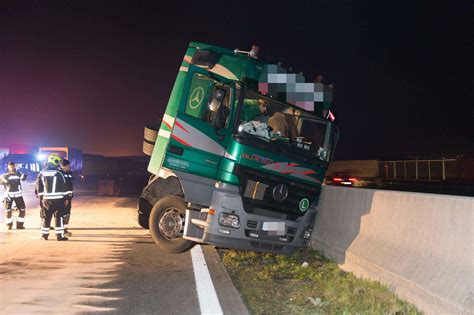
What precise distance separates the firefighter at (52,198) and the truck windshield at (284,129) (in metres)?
4.70

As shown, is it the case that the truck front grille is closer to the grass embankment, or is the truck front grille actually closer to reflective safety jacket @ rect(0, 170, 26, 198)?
the grass embankment

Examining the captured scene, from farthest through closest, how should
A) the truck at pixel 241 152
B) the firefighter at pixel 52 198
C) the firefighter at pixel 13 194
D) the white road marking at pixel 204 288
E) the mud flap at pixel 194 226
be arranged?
the firefighter at pixel 13 194, the firefighter at pixel 52 198, the mud flap at pixel 194 226, the truck at pixel 241 152, the white road marking at pixel 204 288

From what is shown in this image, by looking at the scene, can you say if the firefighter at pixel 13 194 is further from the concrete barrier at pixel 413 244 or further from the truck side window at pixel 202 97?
the concrete barrier at pixel 413 244

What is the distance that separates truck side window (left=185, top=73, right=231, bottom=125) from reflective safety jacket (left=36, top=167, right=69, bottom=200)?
3966mm

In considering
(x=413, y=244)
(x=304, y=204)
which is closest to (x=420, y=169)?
(x=304, y=204)

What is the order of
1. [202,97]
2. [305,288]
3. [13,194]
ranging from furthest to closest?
[13,194]
[202,97]
[305,288]

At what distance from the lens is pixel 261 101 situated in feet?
24.3

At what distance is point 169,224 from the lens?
7.96 meters

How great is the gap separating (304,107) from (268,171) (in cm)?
134

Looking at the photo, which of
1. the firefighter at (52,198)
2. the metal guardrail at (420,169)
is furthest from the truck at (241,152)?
the metal guardrail at (420,169)

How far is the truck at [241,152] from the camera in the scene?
22.8 ft

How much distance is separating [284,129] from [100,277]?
3.54 metres

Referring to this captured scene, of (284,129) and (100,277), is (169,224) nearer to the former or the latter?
(100,277)

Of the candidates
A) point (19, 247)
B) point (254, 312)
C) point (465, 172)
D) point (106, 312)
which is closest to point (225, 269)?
point (254, 312)
